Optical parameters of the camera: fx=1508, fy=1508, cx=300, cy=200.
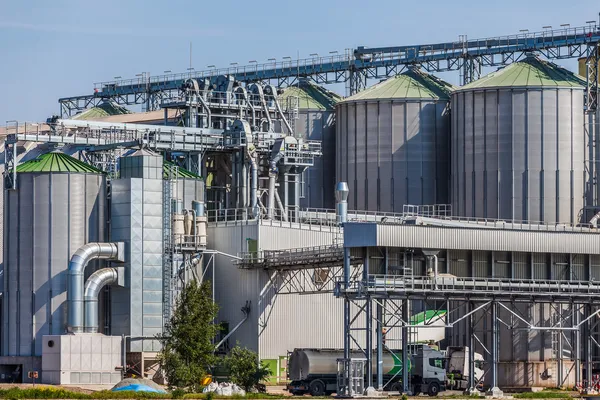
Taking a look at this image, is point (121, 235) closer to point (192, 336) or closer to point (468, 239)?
point (192, 336)

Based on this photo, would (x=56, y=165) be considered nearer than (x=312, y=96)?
Yes

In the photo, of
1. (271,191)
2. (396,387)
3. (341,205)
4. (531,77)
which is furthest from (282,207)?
(396,387)

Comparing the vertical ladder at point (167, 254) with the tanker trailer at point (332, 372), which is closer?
the tanker trailer at point (332, 372)

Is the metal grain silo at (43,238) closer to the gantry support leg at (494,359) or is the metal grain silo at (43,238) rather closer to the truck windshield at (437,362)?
the truck windshield at (437,362)

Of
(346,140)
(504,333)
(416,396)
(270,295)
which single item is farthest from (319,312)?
(346,140)

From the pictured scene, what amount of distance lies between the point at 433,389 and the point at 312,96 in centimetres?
6147

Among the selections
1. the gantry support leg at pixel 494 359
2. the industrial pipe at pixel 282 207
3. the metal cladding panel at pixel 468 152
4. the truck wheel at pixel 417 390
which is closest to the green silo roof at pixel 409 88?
the metal cladding panel at pixel 468 152

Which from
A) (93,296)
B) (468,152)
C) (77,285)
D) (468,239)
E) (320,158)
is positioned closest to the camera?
(468,239)

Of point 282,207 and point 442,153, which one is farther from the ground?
point 442,153

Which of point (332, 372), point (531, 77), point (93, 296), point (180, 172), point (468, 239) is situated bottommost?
point (332, 372)

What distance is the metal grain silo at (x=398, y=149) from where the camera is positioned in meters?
141

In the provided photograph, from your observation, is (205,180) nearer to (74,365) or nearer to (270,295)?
(270,295)

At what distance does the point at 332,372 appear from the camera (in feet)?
322

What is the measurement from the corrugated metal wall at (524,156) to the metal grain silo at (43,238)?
3829cm
